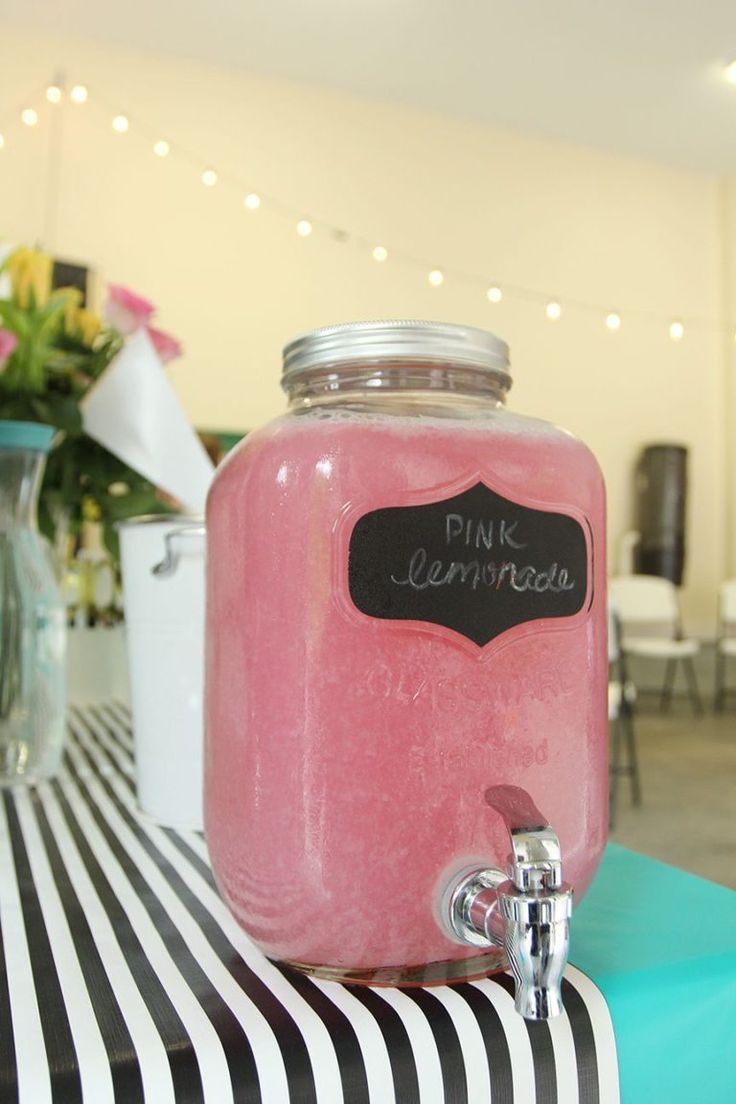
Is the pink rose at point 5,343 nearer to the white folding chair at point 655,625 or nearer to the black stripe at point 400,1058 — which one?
the black stripe at point 400,1058

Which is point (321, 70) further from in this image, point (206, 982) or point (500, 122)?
point (206, 982)

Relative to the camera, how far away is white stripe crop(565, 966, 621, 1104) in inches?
12.8

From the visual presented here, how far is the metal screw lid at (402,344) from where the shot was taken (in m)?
0.34

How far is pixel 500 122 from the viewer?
18.4 feet

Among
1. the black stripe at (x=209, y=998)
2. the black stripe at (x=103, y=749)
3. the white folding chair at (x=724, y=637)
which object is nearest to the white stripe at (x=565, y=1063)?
the black stripe at (x=209, y=998)

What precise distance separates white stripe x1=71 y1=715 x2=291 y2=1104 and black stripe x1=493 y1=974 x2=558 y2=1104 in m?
0.09

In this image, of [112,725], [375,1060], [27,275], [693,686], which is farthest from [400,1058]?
[693,686]

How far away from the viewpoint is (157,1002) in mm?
316

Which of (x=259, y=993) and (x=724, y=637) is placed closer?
(x=259, y=993)

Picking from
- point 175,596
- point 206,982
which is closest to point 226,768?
point 206,982

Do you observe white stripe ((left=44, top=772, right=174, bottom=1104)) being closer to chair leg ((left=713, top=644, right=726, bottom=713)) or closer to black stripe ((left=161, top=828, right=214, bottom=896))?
black stripe ((left=161, top=828, right=214, bottom=896))

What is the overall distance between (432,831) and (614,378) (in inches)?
239

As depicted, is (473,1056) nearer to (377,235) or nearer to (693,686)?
(377,235)

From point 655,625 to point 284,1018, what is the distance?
627 cm
